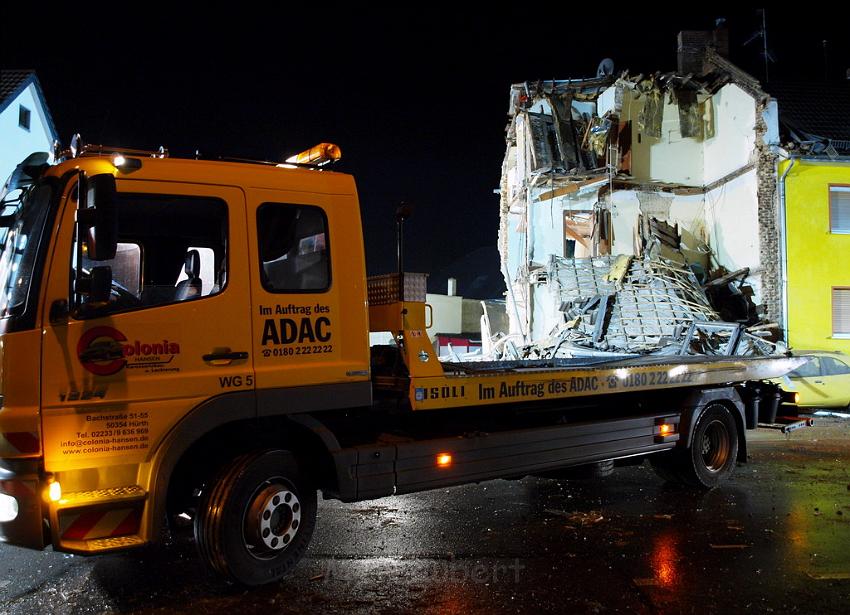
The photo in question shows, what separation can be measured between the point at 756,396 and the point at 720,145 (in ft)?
49.2

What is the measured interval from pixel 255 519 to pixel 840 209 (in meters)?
18.3

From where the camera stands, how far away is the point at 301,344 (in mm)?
4625

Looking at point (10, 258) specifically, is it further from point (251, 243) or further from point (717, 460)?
point (717, 460)

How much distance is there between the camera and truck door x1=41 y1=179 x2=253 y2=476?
153 inches

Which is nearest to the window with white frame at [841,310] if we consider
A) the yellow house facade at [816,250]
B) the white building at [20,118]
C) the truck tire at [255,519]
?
the yellow house facade at [816,250]

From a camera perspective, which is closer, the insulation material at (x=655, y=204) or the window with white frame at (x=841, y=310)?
the window with white frame at (x=841, y=310)

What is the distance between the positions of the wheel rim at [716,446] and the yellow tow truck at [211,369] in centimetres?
309

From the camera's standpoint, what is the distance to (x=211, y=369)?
4297 mm

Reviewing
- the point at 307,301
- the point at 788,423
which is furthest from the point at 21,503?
the point at 788,423

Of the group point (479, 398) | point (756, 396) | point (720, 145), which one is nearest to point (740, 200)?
point (720, 145)

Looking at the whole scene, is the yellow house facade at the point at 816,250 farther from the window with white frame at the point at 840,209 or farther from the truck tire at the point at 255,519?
the truck tire at the point at 255,519

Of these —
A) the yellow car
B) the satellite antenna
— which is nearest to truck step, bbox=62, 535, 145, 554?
the yellow car

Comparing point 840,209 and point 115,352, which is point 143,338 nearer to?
point 115,352

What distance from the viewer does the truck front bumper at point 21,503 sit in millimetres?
3719
